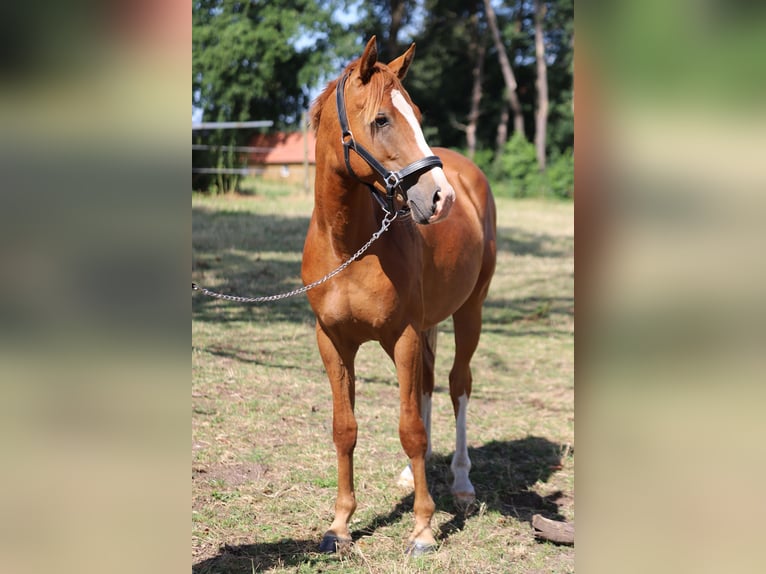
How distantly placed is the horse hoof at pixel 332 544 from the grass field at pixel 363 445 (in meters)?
0.05

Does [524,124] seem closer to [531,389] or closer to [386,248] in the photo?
[531,389]

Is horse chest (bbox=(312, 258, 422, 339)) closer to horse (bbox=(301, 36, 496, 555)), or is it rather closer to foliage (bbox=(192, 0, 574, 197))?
horse (bbox=(301, 36, 496, 555))

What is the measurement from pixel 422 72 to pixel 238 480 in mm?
35683

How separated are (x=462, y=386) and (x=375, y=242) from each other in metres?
1.65

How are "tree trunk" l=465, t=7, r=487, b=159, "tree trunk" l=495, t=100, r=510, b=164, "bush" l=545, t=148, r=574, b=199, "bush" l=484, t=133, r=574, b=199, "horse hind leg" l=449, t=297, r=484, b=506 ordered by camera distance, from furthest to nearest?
1. "tree trunk" l=495, t=100, r=510, b=164
2. "tree trunk" l=465, t=7, r=487, b=159
3. "bush" l=484, t=133, r=574, b=199
4. "bush" l=545, t=148, r=574, b=199
5. "horse hind leg" l=449, t=297, r=484, b=506

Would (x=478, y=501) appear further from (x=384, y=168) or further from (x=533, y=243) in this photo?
(x=533, y=243)

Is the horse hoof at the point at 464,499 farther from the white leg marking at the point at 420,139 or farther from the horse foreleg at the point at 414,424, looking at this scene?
the white leg marking at the point at 420,139

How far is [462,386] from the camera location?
4.73 m

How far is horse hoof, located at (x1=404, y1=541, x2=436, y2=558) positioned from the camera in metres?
3.54

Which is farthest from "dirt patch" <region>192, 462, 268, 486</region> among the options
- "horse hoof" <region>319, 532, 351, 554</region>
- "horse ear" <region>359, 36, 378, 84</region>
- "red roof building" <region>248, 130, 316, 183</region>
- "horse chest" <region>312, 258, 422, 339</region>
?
"red roof building" <region>248, 130, 316, 183</region>

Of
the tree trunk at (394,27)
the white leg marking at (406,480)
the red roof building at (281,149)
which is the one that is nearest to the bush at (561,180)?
the tree trunk at (394,27)

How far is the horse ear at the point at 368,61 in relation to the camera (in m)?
2.98

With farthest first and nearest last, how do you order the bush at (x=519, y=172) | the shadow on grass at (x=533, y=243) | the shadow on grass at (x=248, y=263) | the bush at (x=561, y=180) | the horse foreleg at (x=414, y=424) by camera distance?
the bush at (x=519, y=172) < the bush at (x=561, y=180) < the shadow on grass at (x=533, y=243) < the shadow on grass at (x=248, y=263) < the horse foreleg at (x=414, y=424)
